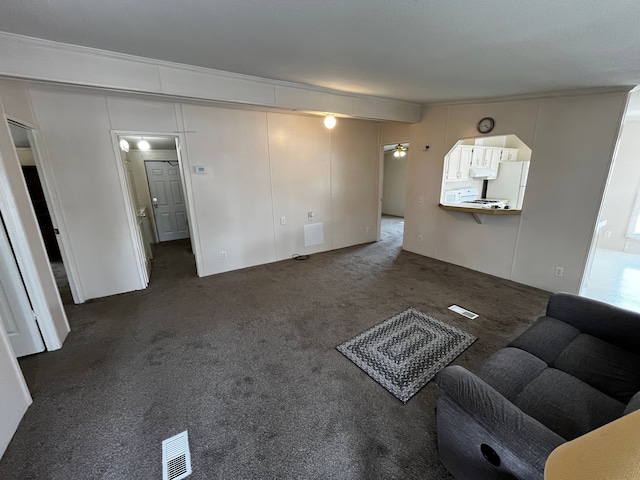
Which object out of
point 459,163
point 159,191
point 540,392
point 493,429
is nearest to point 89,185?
point 159,191

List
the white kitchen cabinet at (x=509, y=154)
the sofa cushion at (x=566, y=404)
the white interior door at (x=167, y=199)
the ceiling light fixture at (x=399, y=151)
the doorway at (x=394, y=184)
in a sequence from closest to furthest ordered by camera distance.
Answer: the sofa cushion at (x=566, y=404) < the white interior door at (x=167, y=199) < the white kitchen cabinet at (x=509, y=154) < the ceiling light fixture at (x=399, y=151) < the doorway at (x=394, y=184)

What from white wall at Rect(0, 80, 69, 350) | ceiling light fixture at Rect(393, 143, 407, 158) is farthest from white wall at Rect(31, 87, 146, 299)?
ceiling light fixture at Rect(393, 143, 407, 158)

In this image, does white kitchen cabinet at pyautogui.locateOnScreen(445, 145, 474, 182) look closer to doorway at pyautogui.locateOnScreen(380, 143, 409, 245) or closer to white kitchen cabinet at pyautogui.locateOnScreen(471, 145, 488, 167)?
white kitchen cabinet at pyautogui.locateOnScreen(471, 145, 488, 167)

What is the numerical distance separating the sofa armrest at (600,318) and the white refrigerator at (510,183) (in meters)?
4.52

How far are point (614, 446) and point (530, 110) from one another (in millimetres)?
4383

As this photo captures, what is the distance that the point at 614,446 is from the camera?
36 cm

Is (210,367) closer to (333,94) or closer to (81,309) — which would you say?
(81,309)

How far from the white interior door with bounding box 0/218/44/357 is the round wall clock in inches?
218

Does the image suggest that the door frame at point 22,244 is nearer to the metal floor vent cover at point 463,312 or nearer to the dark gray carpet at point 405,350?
the dark gray carpet at point 405,350

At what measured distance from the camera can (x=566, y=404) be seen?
139 centimetres

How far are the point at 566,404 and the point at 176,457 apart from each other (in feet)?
7.20

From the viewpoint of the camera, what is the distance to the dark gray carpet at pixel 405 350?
6.95ft

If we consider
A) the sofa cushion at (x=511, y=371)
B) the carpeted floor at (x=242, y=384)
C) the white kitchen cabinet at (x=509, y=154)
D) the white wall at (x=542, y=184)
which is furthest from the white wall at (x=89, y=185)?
the white kitchen cabinet at (x=509, y=154)

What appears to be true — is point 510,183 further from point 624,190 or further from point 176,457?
point 176,457
